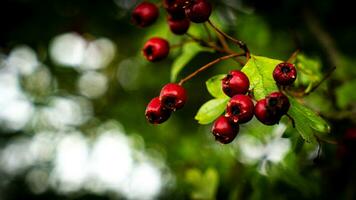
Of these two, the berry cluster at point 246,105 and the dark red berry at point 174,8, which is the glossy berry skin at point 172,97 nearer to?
the berry cluster at point 246,105

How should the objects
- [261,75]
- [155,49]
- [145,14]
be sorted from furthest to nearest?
[145,14] < [155,49] < [261,75]

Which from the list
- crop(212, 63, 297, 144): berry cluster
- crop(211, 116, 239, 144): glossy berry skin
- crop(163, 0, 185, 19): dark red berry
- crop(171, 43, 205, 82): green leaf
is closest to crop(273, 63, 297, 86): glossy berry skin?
crop(212, 63, 297, 144): berry cluster

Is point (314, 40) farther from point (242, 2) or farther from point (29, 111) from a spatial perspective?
point (29, 111)

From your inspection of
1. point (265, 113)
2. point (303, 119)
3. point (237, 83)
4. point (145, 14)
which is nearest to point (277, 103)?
point (265, 113)

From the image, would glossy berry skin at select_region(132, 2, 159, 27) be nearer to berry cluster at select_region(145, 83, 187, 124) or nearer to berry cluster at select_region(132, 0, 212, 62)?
berry cluster at select_region(132, 0, 212, 62)

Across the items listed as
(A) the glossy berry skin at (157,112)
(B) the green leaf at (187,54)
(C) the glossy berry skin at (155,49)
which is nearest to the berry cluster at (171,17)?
(C) the glossy berry skin at (155,49)

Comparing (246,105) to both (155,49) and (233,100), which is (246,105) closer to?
(233,100)
